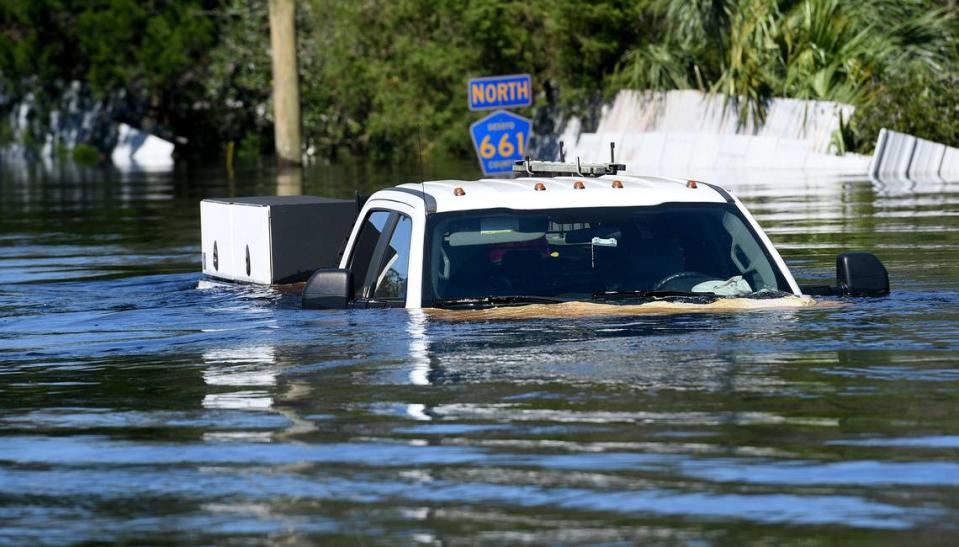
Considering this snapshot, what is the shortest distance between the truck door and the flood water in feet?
0.42

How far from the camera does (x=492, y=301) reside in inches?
428

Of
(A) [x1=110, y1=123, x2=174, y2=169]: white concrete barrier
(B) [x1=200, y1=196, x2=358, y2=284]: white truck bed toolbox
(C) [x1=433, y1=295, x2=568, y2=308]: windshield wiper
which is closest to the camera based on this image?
(C) [x1=433, y1=295, x2=568, y2=308]: windshield wiper

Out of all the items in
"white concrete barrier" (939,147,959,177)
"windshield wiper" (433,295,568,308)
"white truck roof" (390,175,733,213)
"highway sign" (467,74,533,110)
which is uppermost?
"highway sign" (467,74,533,110)

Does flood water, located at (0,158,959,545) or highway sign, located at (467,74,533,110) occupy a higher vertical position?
highway sign, located at (467,74,533,110)

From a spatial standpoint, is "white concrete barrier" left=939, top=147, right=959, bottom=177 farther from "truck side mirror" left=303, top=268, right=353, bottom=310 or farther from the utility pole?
"truck side mirror" left=303, top=268, right=353, bottom=310

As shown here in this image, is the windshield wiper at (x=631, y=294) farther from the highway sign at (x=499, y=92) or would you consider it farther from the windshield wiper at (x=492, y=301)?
the highway sign at (x=499, y=92)

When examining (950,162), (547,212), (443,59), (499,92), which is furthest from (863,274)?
(443,59)

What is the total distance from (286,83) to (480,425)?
4802cm

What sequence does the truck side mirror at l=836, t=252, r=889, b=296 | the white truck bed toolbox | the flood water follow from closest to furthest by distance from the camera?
1. the flood water
2. the truck side mirror at l=836, t=252, r=889, b=296
3. the white truck bed toolbox

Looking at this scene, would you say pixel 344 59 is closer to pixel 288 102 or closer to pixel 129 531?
pixel 288 102

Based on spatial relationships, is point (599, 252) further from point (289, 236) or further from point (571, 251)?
point (289, 236)

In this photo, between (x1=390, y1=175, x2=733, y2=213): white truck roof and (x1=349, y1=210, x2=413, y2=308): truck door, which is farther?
(x1=349, y1=210, x2=413, y2=308): truck door

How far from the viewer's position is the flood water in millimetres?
6293

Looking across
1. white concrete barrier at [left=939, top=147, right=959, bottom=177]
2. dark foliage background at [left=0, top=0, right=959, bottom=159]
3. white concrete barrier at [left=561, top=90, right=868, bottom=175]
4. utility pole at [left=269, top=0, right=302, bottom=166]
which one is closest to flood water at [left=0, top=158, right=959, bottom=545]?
dark foliage background at [left=0, top=0, right=959, bottom=159]
